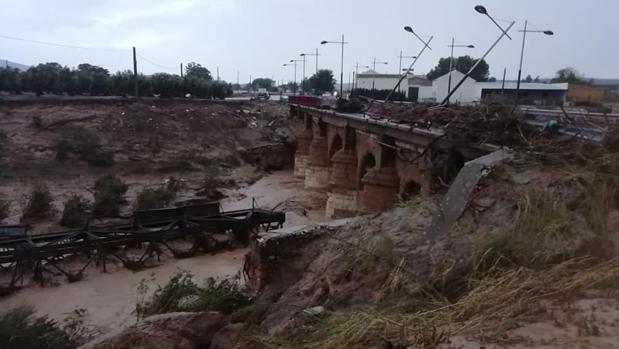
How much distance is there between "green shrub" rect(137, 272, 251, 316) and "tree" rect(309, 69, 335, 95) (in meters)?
87.5

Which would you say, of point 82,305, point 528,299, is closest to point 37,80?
point 82,305

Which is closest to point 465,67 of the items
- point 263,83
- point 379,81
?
point 379,81

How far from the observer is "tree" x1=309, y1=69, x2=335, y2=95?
98.2 meters

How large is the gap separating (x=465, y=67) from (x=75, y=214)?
82.4 meters

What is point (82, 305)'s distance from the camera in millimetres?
15992

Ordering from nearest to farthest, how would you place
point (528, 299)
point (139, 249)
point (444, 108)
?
point (528, 299)
point (444, 108)
point (139, 249)

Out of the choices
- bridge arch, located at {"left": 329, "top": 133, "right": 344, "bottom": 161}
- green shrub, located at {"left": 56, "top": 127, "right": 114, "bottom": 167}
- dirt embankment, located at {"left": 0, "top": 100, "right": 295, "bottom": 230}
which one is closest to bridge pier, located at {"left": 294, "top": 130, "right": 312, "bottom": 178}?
dirt embankment, located at {"left": 0, "top": 100, "right": 295, "bottom": 230}

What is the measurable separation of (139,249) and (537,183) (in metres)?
17.1

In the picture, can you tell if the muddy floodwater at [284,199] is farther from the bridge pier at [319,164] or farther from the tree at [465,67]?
the tree at [465,67]

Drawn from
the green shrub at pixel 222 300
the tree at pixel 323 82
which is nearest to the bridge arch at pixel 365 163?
the green shrub at pixel 222 300

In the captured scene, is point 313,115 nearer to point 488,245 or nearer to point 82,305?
point 82,305

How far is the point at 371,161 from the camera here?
24.8m

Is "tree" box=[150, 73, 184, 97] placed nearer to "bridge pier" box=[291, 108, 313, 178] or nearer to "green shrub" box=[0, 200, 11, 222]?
"bridge pier" box=[291, 108, 313, 178]

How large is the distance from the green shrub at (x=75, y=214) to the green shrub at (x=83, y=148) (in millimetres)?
13650
